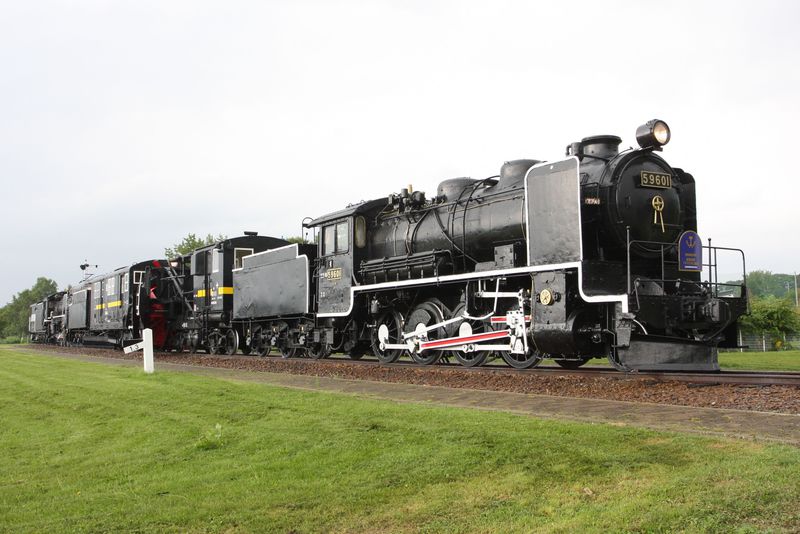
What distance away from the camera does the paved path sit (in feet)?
20.3

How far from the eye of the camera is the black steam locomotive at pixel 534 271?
34.6ft

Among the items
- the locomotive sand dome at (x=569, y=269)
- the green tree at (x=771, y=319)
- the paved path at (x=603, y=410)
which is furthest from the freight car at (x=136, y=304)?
the green tree at (x=771, y=319)

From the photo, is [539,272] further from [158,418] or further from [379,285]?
[158,418]

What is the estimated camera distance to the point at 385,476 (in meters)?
5.19

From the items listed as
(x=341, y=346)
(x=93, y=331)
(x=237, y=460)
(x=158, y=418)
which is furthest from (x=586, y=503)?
(x=93, y=331)

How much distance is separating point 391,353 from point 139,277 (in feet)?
52.3

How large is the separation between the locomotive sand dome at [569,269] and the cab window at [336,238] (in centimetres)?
193

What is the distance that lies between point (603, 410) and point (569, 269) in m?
3.72

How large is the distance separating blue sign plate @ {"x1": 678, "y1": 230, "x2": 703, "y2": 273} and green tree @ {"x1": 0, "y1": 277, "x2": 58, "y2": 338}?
127 m

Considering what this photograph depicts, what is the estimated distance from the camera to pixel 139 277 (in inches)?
1091

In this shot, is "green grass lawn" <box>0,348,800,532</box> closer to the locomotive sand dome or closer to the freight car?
the locomotive sand dome

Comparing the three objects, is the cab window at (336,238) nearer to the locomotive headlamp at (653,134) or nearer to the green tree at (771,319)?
the locomotive headlamp at (653,134)

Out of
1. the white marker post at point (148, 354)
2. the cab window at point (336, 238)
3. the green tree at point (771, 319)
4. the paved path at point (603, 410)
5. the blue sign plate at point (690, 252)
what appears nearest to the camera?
the paved path at point (603, 410)

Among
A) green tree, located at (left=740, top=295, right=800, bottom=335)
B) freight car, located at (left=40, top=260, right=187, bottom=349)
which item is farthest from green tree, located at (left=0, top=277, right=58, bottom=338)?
green tree, located at (left=740, top=295, right=800, bottom=335)
